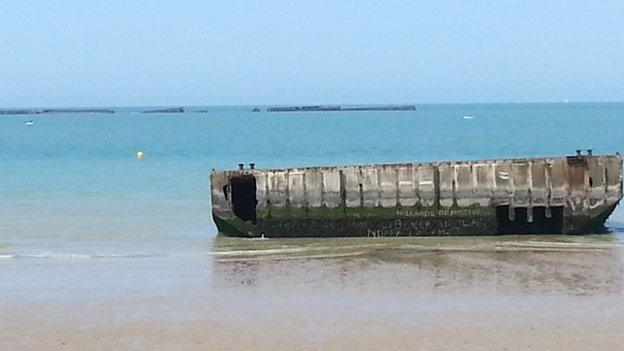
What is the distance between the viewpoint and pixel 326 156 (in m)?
70.3

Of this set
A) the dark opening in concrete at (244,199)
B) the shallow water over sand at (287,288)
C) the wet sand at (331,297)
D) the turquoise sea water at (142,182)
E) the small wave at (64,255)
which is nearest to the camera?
the wet sand at (331,297)

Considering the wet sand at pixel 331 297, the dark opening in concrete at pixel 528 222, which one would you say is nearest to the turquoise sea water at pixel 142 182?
the dark opening in concrete at pixel 528 222

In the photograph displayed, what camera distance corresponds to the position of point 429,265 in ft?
67.9

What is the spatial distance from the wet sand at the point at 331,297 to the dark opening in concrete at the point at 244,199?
199 cm

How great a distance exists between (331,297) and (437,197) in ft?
25.8

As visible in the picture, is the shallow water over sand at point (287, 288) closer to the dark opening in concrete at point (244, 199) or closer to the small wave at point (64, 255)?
the small wave at point (64, 255)

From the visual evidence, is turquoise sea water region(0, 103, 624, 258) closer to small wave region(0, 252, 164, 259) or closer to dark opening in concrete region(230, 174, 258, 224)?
small wave region(0, 252, 164, 259)

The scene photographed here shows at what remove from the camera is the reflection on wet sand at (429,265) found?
60.1ft

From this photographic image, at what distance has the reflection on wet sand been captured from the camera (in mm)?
18328

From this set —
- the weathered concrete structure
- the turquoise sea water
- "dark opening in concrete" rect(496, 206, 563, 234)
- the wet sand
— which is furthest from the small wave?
"dark opening in concrete" rect(496, 206, 563, 234)

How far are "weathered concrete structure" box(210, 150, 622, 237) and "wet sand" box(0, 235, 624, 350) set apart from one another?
0.90 metres

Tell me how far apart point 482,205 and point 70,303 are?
11035 millimetres

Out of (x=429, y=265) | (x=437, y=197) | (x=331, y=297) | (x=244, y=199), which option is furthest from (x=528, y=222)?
(x=331, y=297)

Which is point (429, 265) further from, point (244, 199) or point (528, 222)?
point (244, 199)
